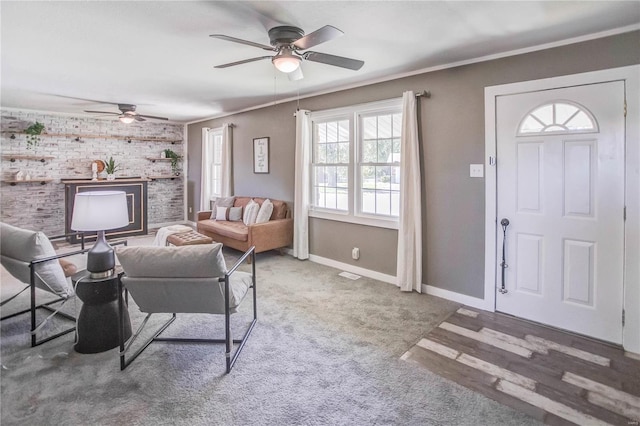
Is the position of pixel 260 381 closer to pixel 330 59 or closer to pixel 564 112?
pixel 330 59

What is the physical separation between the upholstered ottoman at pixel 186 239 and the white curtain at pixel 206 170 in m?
2.41

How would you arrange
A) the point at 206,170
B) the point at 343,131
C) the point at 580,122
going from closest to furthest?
the point at 580,122 < the point at 343,131 < the point at 206,170

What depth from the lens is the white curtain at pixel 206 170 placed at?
7504mm

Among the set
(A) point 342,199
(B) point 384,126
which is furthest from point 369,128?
(A) point 342,199

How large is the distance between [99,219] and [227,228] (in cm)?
288

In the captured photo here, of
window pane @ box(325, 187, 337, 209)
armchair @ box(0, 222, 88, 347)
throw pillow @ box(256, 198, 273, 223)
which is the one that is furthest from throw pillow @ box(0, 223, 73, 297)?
window pane @ box(325, 187, 337, 209)

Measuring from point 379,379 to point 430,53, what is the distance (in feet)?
9.44

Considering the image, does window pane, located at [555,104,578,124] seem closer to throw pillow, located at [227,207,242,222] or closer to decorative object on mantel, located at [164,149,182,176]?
throw pillow, located at [227,207,242,222]

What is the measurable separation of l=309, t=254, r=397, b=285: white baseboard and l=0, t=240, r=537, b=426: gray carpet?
3.22ft

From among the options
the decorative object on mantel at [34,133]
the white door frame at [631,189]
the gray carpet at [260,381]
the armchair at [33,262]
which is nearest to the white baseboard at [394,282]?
the gray carpet at [260,381]

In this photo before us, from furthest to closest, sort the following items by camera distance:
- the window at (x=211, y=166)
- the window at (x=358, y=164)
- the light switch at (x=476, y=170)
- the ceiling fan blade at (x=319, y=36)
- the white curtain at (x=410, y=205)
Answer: the window at (x=211, y=166)
the window at (x=358, y=164)
the white curtain at (x=410, y=205)
the light switch at (x=476, y=170)
the ceiling fan blade at (x=319, y=36)

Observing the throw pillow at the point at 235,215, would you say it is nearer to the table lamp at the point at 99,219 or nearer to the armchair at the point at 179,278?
the table lamp at the point at 99,219

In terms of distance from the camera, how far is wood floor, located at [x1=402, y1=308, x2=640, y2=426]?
81.9 inches

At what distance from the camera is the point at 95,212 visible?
8.68 ft
